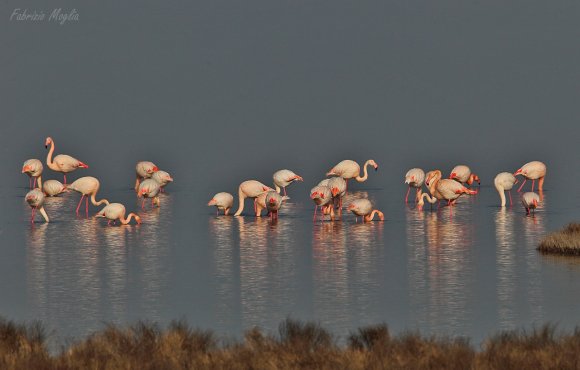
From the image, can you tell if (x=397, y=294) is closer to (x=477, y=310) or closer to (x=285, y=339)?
(x=477, y=310)

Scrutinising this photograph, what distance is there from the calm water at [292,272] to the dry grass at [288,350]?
128 cm

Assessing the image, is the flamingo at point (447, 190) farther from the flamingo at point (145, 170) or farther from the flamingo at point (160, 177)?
the flamingo at point (145, 170)

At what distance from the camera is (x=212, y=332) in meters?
16.9

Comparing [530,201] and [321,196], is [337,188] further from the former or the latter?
[530,201]

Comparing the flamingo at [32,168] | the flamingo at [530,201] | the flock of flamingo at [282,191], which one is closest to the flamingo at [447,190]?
the flock of flamingo at [282,191]

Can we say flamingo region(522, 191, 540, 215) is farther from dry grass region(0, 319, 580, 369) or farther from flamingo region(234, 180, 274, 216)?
dry grass region(0, 319, 580, 369)

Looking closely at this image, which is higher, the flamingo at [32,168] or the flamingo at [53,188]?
the flamingo at [32,168]

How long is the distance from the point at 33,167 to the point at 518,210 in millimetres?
15311

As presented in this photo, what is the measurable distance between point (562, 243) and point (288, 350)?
11.3 meters

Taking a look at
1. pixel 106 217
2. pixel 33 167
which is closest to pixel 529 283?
pixel 106 217

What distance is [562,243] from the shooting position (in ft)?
85.7

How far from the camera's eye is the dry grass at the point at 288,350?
50.7 ft

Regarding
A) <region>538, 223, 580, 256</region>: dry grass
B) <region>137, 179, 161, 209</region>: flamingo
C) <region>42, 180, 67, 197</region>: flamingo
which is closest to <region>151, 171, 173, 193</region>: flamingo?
<region>42, 180, 67, 197</region>: flamingo

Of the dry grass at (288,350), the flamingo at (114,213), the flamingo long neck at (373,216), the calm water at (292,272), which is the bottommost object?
the dry grass at (288,350)
